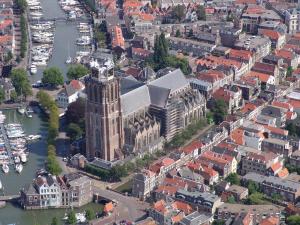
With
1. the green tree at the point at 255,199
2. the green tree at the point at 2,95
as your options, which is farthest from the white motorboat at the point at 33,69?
the green tree at the point at 255,199

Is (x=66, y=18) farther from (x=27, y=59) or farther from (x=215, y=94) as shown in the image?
(x=215, y=94)

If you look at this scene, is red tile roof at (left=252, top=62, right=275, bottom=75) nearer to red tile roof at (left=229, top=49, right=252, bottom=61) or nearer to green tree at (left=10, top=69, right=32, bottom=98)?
red tile roof at (left=229, top=49, right=252, bottom=61)

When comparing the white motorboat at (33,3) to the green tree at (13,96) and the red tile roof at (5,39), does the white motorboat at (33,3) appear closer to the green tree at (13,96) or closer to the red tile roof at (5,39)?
the red tile roof at (5,39)

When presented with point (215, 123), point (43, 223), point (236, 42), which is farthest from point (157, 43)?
point (43, 223)

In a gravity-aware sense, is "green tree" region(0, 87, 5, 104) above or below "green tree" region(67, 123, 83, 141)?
above

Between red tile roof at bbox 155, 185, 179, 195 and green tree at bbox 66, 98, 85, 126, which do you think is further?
green tree at bbox 66, 98, 85, 126

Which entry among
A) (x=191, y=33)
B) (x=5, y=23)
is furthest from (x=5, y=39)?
(x=191, y=33)

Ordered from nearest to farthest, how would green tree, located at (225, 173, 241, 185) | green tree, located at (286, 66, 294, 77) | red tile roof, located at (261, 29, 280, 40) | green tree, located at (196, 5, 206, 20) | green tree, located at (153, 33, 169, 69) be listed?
1. green tree, located at (225, 173, 241, 185)
2. green tree, located at (286, 66, 294, 77)
3. green tree, located at (153, 33, 169, 69)
4. red tile roof, located at (261, 29, 280, 40)
5. green tree, located at (196, 5, 206, 20)

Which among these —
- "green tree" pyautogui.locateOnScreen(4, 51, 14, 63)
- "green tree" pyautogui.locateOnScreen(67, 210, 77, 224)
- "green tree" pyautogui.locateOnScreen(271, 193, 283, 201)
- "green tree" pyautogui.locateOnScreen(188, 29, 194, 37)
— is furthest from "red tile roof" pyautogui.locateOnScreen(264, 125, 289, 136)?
"green tree" pyautogui.locateOnScreen(4, 51, 14, 63)

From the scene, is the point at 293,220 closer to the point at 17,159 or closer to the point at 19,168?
the point at 19,168
